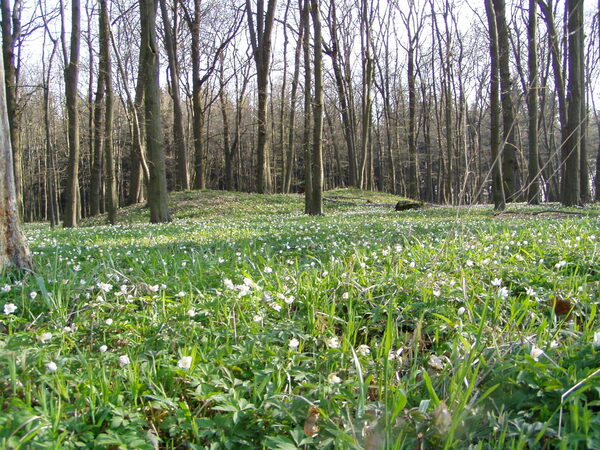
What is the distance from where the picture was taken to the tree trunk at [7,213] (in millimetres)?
3743

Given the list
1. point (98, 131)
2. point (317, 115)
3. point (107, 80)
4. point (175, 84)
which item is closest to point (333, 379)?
point (317, 115)

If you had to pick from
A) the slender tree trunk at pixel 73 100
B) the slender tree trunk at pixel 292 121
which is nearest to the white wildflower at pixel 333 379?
the slender tree trunk at pixel 73 100

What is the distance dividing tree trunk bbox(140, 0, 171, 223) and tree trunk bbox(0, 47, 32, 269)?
27.6 feet

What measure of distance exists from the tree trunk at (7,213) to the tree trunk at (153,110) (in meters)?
8.42

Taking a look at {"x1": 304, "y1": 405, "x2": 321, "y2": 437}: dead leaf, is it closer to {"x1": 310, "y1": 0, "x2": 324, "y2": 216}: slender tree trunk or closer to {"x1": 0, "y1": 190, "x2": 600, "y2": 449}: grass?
{"x1": 0, "y1": 190, "x2": 600, "y2": 449}: grass

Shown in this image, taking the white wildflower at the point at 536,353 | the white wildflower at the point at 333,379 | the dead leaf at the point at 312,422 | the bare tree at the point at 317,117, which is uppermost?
the bare tree at the point at 317,117

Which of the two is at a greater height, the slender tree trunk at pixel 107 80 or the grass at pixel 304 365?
the slender tree trunk at pixel 107 80

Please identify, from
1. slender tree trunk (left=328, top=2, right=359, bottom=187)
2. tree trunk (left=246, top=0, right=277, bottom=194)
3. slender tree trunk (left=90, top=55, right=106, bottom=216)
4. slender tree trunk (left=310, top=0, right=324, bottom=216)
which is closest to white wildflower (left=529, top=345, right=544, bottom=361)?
slender tree trunk (left=310, top=0, right=324, bottom=216)

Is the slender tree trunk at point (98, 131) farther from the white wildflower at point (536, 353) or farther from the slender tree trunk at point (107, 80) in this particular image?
the white wildflower at point (536, 353)

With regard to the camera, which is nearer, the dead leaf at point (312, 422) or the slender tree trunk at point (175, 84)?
the dead leaf at point (312, 422)

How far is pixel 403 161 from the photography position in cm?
4978

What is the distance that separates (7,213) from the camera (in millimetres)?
3771

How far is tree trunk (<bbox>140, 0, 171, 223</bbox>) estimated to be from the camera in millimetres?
11711

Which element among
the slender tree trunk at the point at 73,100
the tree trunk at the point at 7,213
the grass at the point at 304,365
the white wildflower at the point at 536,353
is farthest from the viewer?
the slender tree trunk at the point at 73,100
